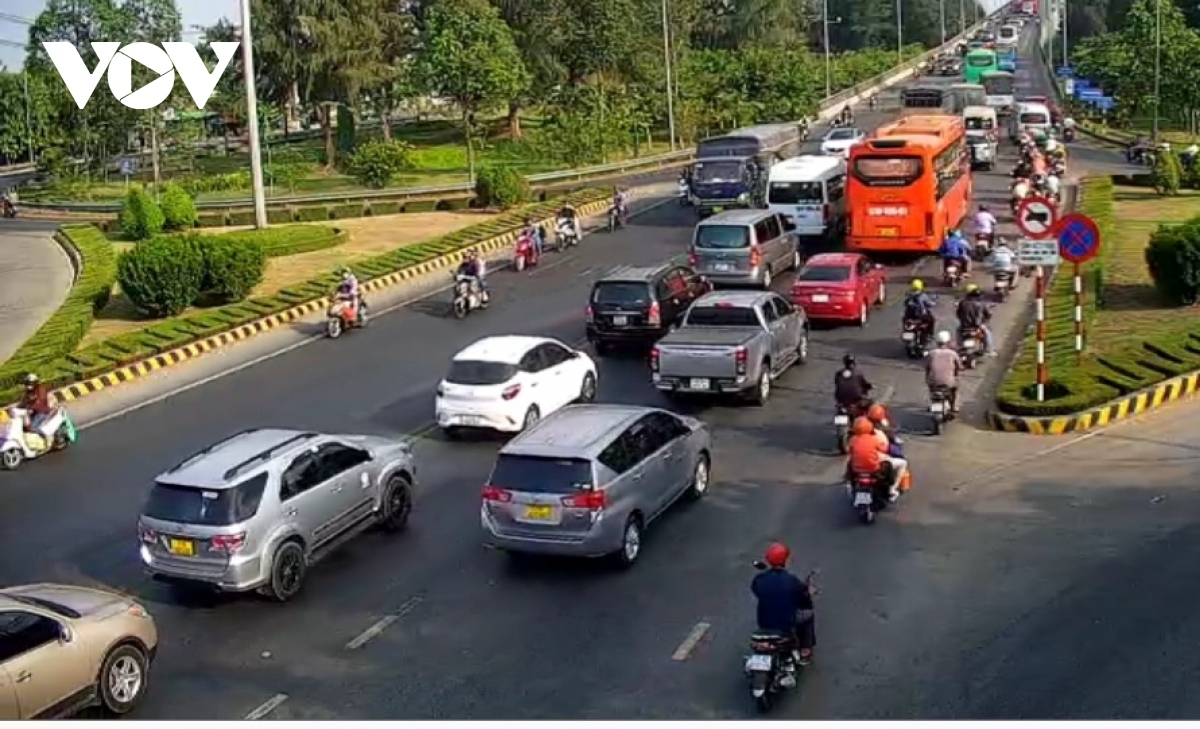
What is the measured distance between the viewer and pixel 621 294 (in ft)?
82.4

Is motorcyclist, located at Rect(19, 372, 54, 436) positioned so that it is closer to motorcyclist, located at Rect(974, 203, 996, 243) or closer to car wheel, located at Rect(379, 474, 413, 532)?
car wheel, located at Rect(379, 474, 413, 532)

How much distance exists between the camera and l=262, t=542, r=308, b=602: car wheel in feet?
46.3

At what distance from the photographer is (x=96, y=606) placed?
458 inches

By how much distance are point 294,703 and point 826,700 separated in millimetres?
4227

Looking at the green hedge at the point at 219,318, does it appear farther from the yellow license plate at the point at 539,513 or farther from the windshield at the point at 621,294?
the yellow license plate at the point at 539,513

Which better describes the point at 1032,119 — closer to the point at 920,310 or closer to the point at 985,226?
the point at 985,226

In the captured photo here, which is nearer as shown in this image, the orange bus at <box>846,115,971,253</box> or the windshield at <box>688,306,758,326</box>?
the windshield at <box>688,306,758,326</box>

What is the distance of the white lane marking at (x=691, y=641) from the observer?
12172mm

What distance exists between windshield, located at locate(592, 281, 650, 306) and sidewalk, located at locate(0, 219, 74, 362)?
1215cm

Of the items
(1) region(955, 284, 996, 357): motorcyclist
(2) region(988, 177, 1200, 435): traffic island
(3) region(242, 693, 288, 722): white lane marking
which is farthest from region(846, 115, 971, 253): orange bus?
(3) region(242, 693, 288, 722): white lane marking

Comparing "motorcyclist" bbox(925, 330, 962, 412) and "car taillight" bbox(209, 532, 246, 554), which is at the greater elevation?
"motorcyclist" bbox(925, 330, 962, 412)

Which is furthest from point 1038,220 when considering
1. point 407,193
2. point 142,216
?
point 407,193

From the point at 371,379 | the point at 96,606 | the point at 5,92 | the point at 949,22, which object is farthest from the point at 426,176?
the point at 949,22

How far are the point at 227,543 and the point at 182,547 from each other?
0.52 meters
